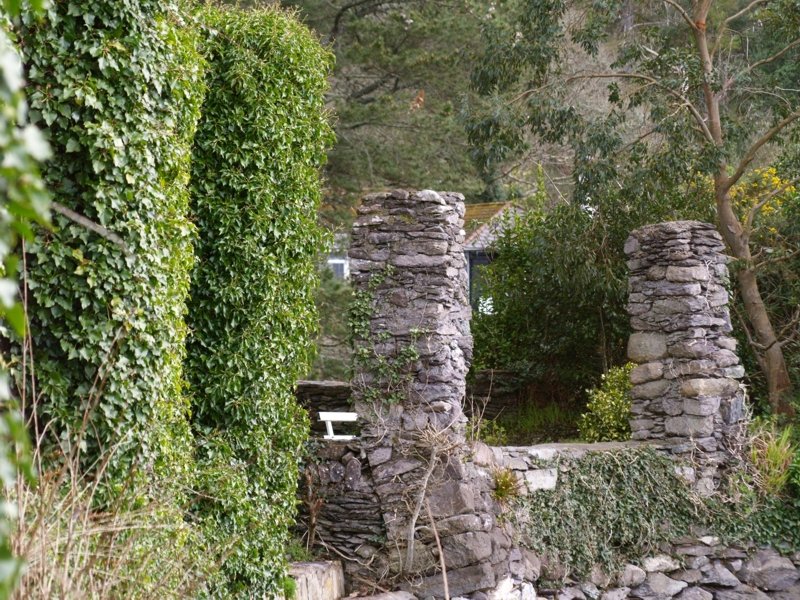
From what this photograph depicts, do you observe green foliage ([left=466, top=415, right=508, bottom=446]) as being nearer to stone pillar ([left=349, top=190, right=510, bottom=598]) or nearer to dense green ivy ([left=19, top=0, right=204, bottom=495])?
stone pillar ([left=349, top=190, right=510, bottom=598])

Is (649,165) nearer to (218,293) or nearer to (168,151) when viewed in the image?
(218,293)

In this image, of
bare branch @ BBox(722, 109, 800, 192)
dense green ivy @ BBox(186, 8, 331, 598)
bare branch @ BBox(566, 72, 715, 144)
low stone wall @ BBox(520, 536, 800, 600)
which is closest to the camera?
dense green ivy @ BBox(186, 8, 331, 598)

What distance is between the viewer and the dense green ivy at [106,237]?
4.83 m

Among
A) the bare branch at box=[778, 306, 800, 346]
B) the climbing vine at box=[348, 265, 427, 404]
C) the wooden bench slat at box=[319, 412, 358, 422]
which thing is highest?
the bare branch at box=[778, 306, 800, 346]

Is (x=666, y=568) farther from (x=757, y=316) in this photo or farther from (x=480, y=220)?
(x=480, y=220)

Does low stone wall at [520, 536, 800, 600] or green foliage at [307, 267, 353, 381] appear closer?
low stone wall at [520, 536, 800, 600]

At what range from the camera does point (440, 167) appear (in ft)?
48.6

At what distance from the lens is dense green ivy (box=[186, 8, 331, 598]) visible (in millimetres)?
6648

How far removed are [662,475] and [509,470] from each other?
1859mm

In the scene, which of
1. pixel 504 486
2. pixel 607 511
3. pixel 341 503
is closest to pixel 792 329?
pixel 607 511

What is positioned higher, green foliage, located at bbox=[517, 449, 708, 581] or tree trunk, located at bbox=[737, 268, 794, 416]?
tree trunk, located at bbox=[737, 268, 794, 416]

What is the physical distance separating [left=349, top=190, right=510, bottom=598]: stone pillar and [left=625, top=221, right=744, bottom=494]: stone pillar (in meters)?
2.56

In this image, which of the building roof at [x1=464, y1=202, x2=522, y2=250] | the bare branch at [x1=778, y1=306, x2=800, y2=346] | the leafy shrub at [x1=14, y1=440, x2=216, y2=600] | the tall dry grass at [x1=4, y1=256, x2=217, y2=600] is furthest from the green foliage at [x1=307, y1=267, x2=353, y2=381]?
the leafy shrub at [x1=14, y1=440, x2=216, y2=600]

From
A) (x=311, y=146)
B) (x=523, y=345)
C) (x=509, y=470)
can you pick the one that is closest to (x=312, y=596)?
(x=509, y=470)
